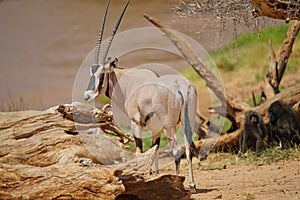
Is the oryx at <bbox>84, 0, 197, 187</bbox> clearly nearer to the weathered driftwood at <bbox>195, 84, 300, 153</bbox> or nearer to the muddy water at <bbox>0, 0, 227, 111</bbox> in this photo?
the weathered driftwood at <bbox>195, 84, 300, 153</bbox>

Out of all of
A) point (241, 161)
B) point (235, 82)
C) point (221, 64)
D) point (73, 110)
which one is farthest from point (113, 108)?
point (221, 64)

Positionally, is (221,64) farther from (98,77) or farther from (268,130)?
(98,77)

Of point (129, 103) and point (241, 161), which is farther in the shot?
point (241, 161)

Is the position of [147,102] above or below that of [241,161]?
above

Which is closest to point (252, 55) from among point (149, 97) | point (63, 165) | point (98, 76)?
point (98, 76)

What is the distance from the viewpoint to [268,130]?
7.99 m

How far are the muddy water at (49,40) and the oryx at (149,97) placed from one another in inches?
304

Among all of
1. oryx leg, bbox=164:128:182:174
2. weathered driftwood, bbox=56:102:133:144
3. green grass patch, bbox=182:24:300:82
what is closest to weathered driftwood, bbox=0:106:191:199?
weathered driftwood, bbox=56:102:133:144

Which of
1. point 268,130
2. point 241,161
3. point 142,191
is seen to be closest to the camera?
point 142,191

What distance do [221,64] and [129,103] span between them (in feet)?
33.7

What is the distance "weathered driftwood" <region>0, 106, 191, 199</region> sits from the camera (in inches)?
180

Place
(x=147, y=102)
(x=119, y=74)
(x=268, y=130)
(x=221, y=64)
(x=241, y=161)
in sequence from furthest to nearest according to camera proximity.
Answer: (x=221, y=64)
(x=268, y=130)
(x=241, y=161)
(x=119, y=74)
(x=147, y=102)

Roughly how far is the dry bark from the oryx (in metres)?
0.98

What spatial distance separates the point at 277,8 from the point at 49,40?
44.4ft
